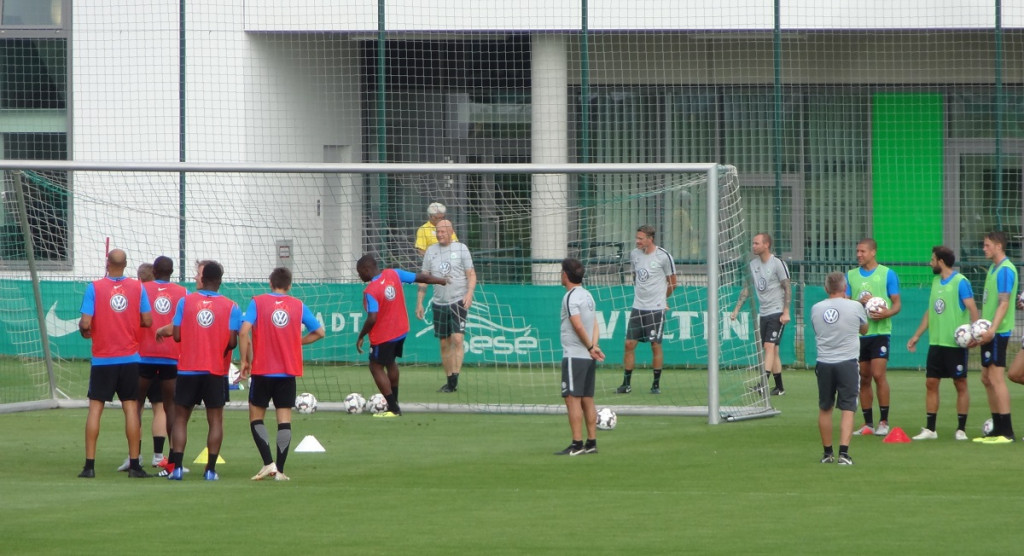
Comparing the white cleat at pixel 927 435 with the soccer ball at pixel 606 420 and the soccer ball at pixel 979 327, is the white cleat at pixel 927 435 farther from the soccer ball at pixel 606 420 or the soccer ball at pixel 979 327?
the soccer ball at pixel 606 420

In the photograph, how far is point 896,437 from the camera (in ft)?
44.5

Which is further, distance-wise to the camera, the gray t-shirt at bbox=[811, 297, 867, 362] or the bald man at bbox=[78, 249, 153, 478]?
the gray t-shirt at bbox=[811, 297, 867, 362]

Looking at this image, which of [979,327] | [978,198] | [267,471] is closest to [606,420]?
[979,327]

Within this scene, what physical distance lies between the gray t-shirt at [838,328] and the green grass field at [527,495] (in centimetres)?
93

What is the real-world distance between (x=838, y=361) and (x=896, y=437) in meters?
1.83

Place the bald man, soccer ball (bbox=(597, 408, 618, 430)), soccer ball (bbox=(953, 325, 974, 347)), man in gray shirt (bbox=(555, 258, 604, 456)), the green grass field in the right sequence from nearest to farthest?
the green grass field → the bald man → man in gray shirt (bbox=(555, 258, 604, 456)) → soccer ball (bbox=(953, 325, 974, 347)) → soccer ball (bbox=(597, 408, 618, 430))

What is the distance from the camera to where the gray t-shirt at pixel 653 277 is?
1786 cm

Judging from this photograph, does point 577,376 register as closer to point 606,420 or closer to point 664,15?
point 606,420

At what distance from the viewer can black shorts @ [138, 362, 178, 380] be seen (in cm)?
1242

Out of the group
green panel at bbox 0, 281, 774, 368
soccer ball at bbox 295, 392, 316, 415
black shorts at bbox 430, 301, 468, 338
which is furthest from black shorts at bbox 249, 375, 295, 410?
green panel at bbox 0, 281, 774, 368

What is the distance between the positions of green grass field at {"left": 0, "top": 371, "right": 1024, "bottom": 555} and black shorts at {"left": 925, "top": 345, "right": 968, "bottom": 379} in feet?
2.14

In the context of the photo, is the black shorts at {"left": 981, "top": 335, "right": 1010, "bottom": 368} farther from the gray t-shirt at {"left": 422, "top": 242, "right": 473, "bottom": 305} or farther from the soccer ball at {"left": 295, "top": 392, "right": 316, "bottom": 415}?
the soccer ball at {"left": 295, "top": 392, "right": 316, "bottom": 415}

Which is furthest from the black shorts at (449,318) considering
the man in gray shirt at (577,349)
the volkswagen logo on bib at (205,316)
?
the volkswagen logo on bib at (205,316)

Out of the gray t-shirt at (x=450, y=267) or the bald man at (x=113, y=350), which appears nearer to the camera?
the bald man at (x=113, y=350)
